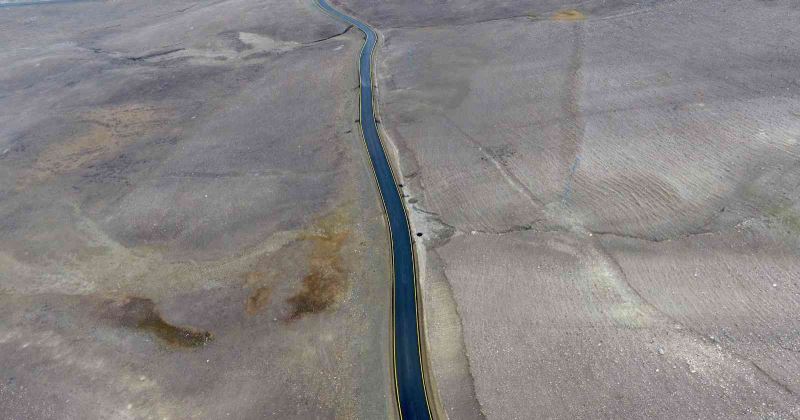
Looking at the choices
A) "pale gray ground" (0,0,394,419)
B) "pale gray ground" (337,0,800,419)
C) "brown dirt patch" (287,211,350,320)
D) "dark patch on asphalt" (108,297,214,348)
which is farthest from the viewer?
"brown dirt patch" (287,211,350,320)

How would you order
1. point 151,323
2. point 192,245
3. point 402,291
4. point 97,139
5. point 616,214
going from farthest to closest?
1. point 97,139
2. point 192,245
3. point 616,214
4. point 402,291
5. point 151,323

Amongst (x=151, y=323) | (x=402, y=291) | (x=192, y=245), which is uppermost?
(x=192, y=245)

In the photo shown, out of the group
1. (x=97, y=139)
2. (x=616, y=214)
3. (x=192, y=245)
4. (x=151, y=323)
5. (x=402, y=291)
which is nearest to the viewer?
(x=151, y=323)

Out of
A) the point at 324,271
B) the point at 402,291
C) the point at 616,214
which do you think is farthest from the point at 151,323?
the point at 616,214

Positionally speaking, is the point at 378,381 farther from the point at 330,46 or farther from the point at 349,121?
the point at 330,46

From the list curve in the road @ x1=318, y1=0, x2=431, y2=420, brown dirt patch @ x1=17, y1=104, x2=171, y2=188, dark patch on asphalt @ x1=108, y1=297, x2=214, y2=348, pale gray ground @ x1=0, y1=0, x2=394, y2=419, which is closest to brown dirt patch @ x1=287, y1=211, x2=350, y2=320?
pale gray ground @ x1=0, y1=0, x2=394, y2=419

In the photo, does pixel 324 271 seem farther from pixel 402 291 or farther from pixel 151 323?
pixel 151 323

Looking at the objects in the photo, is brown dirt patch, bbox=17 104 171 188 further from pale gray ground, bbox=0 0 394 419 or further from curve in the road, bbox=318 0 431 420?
curve in the road, bbox=318 0 431 420

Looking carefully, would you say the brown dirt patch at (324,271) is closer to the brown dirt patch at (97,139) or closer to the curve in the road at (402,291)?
the curve in the road at (402,291)
